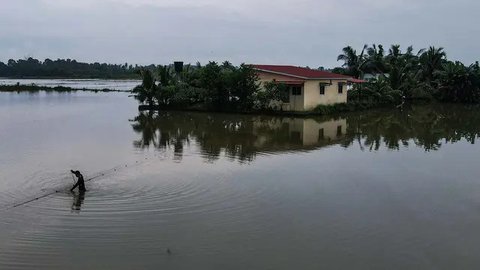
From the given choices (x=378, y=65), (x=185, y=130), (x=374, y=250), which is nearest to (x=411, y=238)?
(x=374, y=250)

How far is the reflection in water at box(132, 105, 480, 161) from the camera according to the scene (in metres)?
16.2

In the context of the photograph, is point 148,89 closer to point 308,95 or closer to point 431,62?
point 308,95

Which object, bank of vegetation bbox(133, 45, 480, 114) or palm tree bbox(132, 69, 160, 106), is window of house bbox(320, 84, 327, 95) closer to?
bank of vegetation bbox(133, 45, 480, 114)

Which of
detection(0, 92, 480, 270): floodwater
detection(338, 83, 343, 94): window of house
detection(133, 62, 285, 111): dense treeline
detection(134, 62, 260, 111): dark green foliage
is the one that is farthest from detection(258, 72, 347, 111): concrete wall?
detection(0, 92, 480, 270): floodwater

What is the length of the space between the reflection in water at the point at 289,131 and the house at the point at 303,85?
1.75 meters

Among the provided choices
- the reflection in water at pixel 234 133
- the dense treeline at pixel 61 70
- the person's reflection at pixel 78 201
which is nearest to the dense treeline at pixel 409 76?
the reflection in water at pixel 234 133

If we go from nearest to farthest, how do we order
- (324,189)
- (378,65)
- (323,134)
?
(324,189)
(323,134)
(378,65)

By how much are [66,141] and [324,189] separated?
30.7 ft

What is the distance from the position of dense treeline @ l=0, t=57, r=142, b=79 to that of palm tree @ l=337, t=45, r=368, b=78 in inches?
2633

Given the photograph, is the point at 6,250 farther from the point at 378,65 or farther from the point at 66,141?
the point at 378,65

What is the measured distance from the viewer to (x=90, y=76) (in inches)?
4294

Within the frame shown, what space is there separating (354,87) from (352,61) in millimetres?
8376

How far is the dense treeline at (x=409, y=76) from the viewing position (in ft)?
108

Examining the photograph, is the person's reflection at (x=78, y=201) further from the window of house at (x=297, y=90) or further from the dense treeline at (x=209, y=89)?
the window of house at (x=297, y=90)
